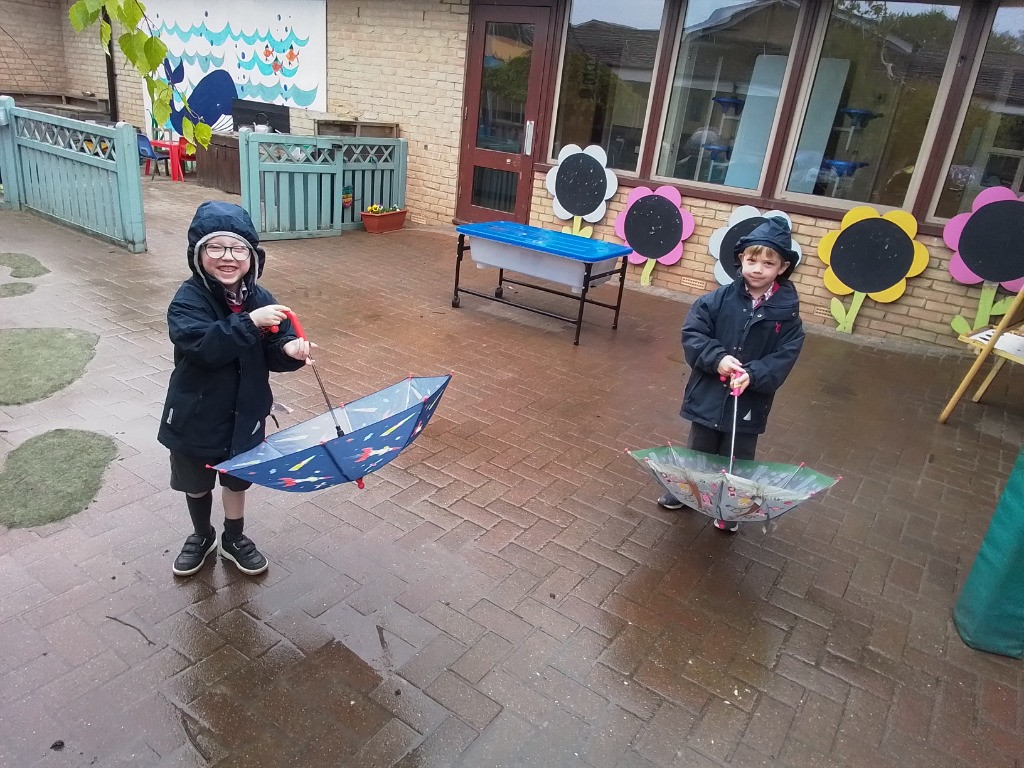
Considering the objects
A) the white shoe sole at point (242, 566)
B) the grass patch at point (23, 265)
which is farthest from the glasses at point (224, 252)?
the grass patch at point (23, 265)

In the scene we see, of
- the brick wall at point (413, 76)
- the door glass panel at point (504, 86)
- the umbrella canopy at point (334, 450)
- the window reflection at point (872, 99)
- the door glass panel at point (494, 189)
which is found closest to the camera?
the umbrella canopy at point (334, 450)

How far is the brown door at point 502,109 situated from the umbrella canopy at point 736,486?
264 inches

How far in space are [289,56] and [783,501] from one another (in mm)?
11226

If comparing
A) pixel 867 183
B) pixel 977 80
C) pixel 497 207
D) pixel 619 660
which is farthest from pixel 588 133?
pixel 619 660

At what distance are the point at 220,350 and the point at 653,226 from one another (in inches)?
261

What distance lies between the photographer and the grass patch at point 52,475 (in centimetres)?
313

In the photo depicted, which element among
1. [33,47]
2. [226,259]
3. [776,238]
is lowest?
[226,259]

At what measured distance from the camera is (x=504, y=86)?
9125 mm

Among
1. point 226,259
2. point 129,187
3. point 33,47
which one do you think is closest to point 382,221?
point 129,187

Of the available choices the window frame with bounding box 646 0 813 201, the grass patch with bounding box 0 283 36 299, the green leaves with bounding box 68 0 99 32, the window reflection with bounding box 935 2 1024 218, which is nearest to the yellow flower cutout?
the window reflection with bounding box 935 2 1024 218

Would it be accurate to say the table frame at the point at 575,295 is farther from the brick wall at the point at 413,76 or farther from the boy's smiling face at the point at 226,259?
the boy's smiling face at the point at 226,259

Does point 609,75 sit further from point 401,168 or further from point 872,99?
point 401,168

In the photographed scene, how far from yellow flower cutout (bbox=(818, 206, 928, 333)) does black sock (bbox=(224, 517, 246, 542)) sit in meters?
6.43

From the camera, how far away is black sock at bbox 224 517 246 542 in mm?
2865
